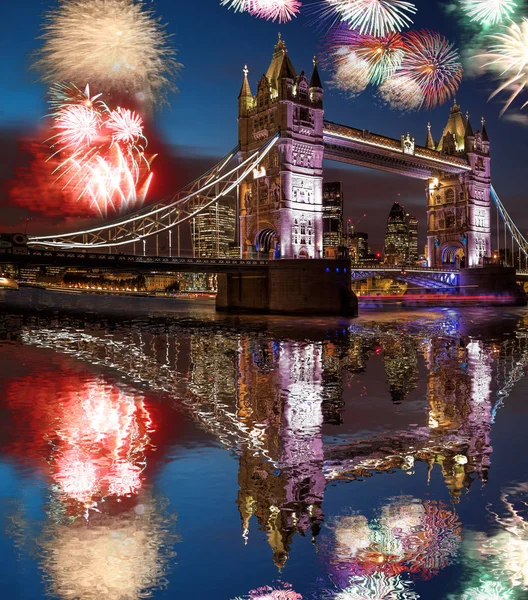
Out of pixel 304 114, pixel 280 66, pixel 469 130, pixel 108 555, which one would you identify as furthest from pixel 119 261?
pixel 469 130

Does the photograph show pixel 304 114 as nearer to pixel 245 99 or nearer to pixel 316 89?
pixel 316 89

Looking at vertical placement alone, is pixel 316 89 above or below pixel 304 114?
above

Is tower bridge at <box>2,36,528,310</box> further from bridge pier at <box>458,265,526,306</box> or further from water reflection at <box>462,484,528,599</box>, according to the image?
water reflection at <box>462,484,528,599</box>

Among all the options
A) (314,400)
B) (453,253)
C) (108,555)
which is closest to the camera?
(108,555)

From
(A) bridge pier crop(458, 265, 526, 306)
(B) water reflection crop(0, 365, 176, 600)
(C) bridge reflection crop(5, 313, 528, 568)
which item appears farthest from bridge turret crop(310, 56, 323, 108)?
(B) water reflection crop(0, 365, 176, 600)

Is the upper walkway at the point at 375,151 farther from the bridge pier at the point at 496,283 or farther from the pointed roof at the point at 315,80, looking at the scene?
the bridge pier at the point at 496,283

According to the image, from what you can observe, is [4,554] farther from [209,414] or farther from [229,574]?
[209,414]

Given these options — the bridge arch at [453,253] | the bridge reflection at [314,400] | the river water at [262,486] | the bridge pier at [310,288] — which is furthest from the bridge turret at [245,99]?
the river water at [262,486]
